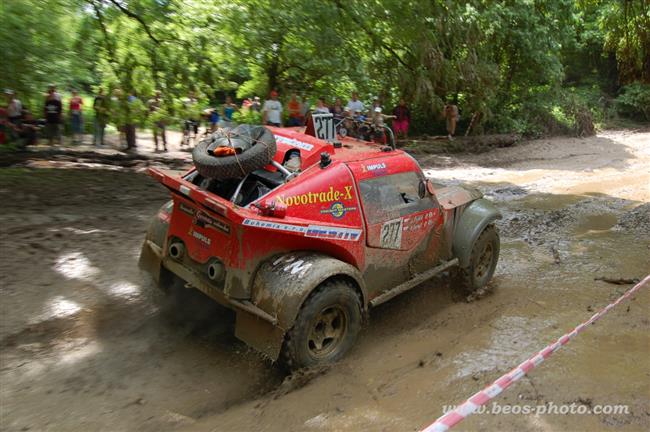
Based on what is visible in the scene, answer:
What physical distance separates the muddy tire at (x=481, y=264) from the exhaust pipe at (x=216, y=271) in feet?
9.54

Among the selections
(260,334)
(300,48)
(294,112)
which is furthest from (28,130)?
(260,334)

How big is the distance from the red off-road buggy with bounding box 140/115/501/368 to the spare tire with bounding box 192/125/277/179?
0.01m

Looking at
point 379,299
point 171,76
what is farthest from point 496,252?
point 171,76

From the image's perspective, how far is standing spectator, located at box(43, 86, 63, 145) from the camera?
40.1ft

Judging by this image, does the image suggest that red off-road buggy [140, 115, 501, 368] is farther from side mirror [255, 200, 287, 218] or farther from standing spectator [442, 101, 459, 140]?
standing spectator [442, 101, 459, 140]

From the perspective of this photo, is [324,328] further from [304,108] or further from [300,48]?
[304,108]

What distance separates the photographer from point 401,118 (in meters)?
17.6

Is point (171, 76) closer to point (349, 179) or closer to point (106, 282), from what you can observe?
point (106, 282)

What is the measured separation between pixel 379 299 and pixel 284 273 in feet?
3.89

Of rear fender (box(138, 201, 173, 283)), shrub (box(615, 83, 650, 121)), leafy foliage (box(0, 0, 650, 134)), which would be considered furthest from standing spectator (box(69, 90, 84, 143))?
shrub (box(615, 83, 650, 121))

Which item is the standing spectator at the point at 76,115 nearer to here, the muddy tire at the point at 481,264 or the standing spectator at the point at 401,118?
the standing spectator at the point at 401,118

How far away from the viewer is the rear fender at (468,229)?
19.9ft

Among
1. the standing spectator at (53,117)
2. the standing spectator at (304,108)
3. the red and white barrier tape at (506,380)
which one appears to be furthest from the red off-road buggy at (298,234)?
the standing spectator at (304,108)

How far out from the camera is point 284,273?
437cm
